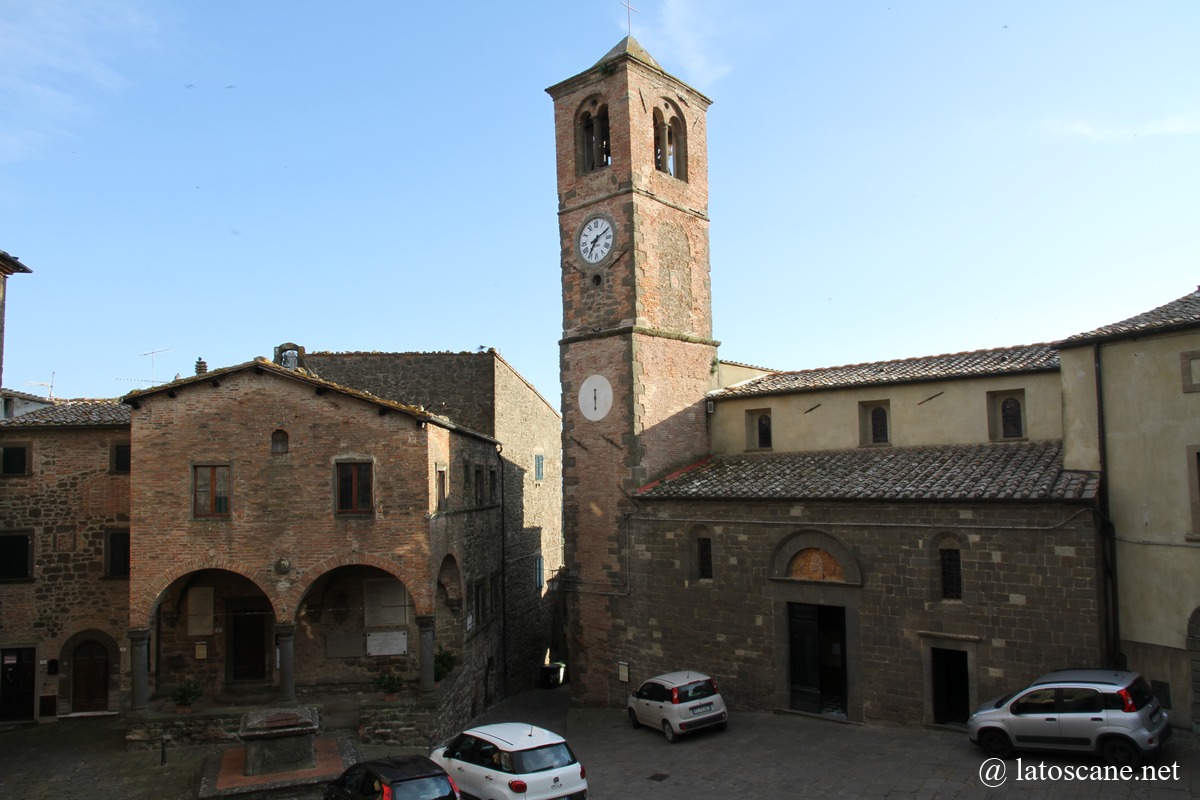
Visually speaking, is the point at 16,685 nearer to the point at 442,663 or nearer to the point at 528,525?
the point at 442,663

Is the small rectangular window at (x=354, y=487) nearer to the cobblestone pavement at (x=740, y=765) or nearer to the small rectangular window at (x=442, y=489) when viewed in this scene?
the small rectangular window at (x=442, y=489)

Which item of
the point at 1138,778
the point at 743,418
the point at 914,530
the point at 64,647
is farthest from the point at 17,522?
the point at 1138,778

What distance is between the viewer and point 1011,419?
70.7 feet

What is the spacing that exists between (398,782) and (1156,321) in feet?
55.2

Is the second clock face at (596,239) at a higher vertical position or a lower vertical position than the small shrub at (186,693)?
higher

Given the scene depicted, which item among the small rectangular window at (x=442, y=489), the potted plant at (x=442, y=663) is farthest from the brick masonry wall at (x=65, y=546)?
the small rectangular window at (x=442, y=489)

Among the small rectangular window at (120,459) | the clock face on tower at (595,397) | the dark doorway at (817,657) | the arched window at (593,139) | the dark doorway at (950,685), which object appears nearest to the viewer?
the dark doorway at (950,685)

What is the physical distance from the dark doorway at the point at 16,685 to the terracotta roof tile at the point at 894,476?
17.9m

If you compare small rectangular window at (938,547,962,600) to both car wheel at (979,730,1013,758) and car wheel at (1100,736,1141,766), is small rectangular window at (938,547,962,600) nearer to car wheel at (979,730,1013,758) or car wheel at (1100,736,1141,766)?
car wheel at (979,730,1013,758)

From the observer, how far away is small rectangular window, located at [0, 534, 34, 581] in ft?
80.5

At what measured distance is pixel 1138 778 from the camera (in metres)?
14.4

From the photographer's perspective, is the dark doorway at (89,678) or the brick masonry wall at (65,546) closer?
the brick masonry wall at (65,546)

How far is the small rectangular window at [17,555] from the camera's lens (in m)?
24.5

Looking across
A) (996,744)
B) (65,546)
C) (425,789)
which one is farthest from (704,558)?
(65,546)
